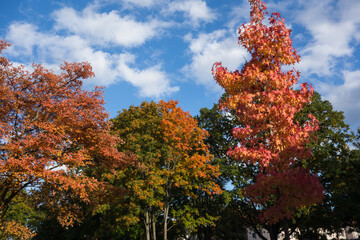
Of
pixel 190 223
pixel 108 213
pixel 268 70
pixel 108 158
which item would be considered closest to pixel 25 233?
pixel 108 158

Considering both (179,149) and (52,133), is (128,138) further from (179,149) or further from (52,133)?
(52,133)

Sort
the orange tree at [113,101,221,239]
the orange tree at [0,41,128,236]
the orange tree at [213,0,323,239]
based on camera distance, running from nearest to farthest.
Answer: the orange tree at [213,0,323,239]
the orange tree at [0,41,128,236]
the orange tree at [113,101,221,239]

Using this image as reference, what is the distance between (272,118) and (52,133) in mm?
10664

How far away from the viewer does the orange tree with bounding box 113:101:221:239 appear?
973 inches

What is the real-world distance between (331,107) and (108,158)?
23.4m

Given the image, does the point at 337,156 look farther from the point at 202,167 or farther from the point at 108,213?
the point at 108,213

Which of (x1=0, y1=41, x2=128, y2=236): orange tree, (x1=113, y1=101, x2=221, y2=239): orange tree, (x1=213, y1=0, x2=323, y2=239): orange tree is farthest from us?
(x1=113, y1=101, x2=221, y2=239): orange tree

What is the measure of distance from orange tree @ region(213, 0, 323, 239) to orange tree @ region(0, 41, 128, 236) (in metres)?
7.87

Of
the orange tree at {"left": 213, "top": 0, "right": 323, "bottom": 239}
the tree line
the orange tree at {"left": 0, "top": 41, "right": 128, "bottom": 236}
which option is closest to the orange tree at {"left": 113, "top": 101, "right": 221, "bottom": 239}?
the tree line

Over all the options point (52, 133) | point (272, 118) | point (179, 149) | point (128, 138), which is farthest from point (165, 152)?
point (272, 118)

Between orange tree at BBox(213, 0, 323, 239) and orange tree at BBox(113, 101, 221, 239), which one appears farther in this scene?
orange tree at BBox(113, 101, 221, 239)

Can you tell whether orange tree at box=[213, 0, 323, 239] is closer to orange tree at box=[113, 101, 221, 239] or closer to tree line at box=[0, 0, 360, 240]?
tree line at box=[0, 0, 360, 240]

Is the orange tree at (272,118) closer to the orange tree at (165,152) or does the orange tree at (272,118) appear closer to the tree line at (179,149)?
the tree line at (179,149)

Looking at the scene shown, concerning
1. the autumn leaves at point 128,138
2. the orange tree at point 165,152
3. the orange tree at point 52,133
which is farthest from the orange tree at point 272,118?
the orange tree at point 165,152
